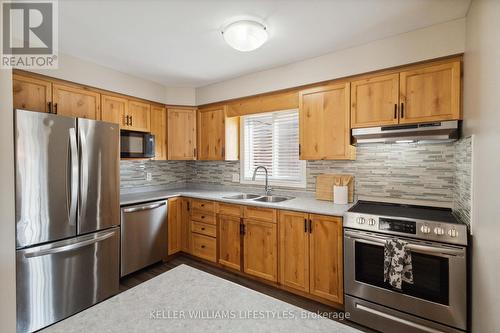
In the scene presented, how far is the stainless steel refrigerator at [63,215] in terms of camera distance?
186 cm

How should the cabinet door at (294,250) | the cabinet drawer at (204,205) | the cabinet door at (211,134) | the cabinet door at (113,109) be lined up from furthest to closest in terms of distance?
the cabinet door at (211,134) → the cabinet drawer at (204,205) → the cabinet door at (113,109) → the cabinet door at (294,250)

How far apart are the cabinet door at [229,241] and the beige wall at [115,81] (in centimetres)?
200

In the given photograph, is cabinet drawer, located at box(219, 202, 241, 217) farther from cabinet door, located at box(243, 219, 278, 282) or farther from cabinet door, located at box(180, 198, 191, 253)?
cabinet door, located at box(180, 198, 191, 253)

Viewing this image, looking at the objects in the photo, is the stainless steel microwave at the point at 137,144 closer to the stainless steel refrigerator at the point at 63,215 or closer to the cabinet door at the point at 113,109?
the cabinet door at the point at 113,109

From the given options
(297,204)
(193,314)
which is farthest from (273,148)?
(193,314)

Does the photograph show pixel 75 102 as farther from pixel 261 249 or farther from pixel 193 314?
pixel 193 314

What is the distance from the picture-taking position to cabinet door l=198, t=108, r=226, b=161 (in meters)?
3.53

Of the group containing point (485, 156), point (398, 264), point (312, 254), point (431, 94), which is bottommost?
point (312, 254)

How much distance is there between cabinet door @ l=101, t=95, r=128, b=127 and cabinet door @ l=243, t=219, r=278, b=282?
6.80 feet

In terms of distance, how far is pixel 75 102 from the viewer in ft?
8.64

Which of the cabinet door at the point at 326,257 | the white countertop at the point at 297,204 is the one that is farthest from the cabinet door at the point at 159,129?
the cabinet door at the point at 326,257

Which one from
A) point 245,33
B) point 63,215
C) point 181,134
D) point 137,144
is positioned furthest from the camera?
point 181,134

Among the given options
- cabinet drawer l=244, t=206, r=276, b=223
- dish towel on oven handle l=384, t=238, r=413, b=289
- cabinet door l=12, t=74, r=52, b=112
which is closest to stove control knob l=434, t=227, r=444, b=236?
dish towel on oven handle l=384, t=238, r=413, b=289

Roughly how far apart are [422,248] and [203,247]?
2.47 meters
